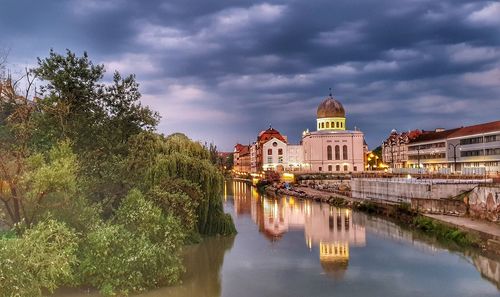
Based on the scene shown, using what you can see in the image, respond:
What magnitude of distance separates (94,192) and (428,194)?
108 feet

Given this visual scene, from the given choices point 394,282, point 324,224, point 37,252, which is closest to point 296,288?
point 394,282

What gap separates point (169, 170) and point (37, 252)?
13399mm

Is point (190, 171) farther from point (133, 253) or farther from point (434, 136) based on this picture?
point (434, 136)

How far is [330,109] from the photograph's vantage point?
13288cm

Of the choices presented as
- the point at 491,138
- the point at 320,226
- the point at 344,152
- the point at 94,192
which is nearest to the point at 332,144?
the point at 344,152

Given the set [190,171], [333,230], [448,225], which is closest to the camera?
[190,171]

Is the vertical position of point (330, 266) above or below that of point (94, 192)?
below

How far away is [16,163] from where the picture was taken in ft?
74.5

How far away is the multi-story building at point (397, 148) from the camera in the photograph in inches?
5202

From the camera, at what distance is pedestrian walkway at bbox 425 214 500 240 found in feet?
112

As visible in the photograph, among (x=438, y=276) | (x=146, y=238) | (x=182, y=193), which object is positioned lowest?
(x=438, y=276)

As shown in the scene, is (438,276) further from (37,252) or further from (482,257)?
(37,252)

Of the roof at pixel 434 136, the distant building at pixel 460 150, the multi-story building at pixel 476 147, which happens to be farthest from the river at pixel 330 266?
the roof at pixel 434 136

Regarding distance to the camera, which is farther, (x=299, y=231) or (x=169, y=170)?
(x=299, y=231)
